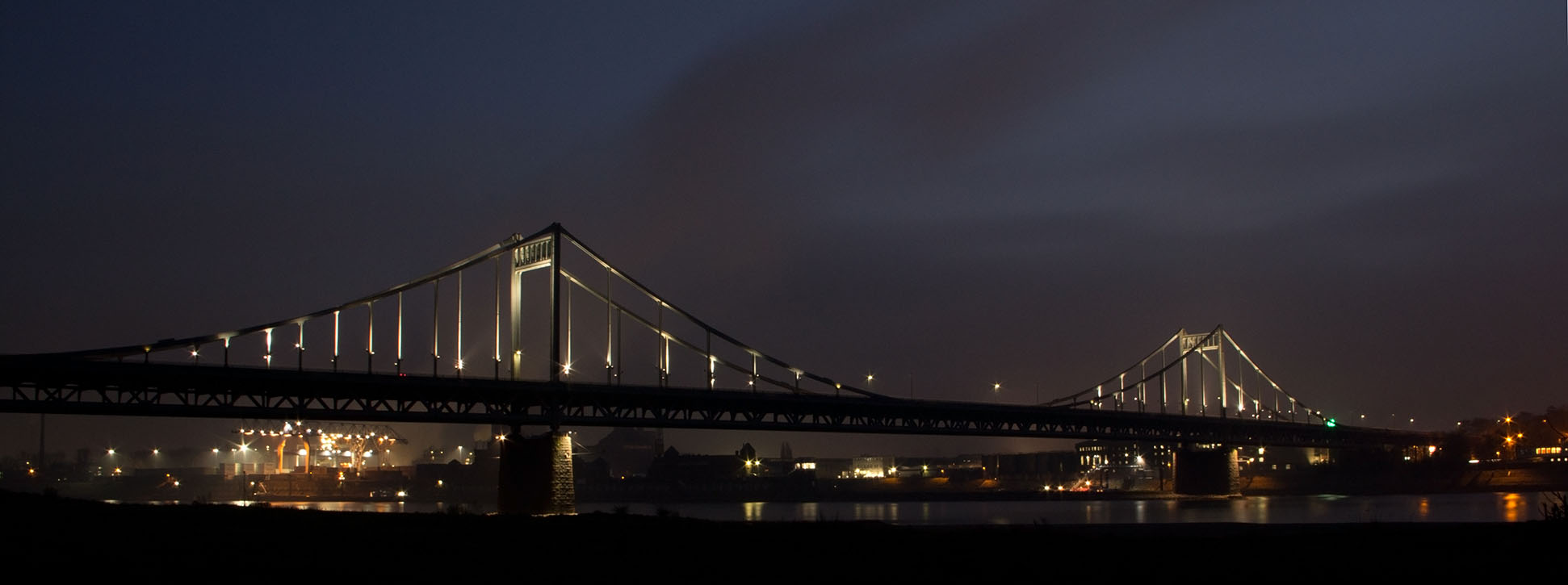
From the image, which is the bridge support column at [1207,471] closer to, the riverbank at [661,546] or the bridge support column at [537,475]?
the bridge support column at [537,475]

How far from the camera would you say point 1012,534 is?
27.2 metres

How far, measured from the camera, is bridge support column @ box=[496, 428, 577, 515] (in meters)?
74.2

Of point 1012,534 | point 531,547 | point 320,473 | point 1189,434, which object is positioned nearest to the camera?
point 531,547

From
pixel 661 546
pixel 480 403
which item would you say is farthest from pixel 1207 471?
pixel 661 546

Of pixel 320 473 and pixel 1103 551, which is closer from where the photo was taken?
pixel 1103 551

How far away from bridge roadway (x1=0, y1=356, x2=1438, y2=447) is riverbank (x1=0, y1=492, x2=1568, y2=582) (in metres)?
40.8

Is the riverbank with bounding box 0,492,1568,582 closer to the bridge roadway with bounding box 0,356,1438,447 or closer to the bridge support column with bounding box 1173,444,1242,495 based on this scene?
the bridge roadway with bounding box 0,356,1438,447

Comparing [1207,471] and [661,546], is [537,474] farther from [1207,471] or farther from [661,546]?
[1207,471]

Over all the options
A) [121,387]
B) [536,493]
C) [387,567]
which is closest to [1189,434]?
[536,493]

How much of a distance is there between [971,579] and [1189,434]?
4824 inches

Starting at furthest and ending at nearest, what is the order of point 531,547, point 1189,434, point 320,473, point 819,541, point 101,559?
point 320,473, point 1189,434, point 819,541, point 531,547, point 101,559

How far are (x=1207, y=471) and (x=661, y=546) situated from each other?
12208cm

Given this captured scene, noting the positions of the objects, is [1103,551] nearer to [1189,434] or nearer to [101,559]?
[101,559]

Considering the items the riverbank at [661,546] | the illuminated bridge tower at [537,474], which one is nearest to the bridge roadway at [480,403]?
the illuminated bridge tower at [537,474]
